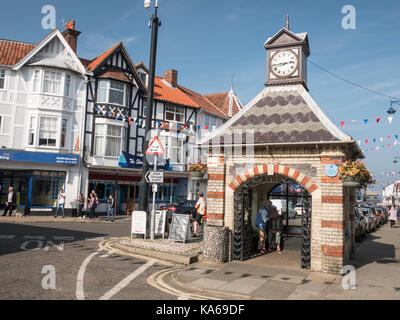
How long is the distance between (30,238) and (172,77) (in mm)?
24712

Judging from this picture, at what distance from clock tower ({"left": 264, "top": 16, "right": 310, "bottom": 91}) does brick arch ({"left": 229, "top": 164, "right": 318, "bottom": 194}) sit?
3.15 meters

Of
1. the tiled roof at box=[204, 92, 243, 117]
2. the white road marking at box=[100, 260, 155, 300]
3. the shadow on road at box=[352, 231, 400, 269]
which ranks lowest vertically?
the white road marking at box=[100, 260, 155, 300]

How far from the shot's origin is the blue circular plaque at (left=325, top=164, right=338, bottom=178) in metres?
9.12

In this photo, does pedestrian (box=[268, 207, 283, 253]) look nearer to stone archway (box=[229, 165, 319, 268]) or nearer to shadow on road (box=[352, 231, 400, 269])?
stone archway (box=[229, 165, 319, 268])

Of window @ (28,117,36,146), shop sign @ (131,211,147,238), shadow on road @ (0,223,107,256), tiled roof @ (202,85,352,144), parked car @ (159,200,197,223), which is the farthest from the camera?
window @ (28,117,36,146)

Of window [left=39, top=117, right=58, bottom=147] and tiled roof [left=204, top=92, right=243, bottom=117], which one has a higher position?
tiled roof [left=204, top=92, right=243, bottom=117]

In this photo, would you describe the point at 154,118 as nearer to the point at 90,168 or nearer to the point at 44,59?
the point at 90,168

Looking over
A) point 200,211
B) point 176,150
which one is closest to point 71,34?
point 176,150

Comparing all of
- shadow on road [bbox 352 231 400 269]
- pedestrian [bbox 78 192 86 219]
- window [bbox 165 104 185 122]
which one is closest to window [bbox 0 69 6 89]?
pedestrian [bbox 78 192 86 219]

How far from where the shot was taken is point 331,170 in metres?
9.18

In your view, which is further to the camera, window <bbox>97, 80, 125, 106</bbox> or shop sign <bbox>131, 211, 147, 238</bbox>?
window <bbox>97, 80, 125, 106</bbox>

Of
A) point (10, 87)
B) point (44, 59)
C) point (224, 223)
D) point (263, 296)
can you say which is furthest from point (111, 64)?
point (263, 296)

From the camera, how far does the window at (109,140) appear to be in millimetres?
25266

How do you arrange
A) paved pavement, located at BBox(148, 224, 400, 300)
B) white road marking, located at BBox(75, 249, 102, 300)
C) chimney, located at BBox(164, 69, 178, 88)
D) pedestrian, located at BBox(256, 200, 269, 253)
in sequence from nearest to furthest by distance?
white road marking, located at BBox(75, 249, 102, 300) → paved pavement, located at BBox(148, 224, 400, 300) → pedestrian, located at BBox(256, 200, 269, 253) → chimney, located at BBox(164, 69, 178, 88)
